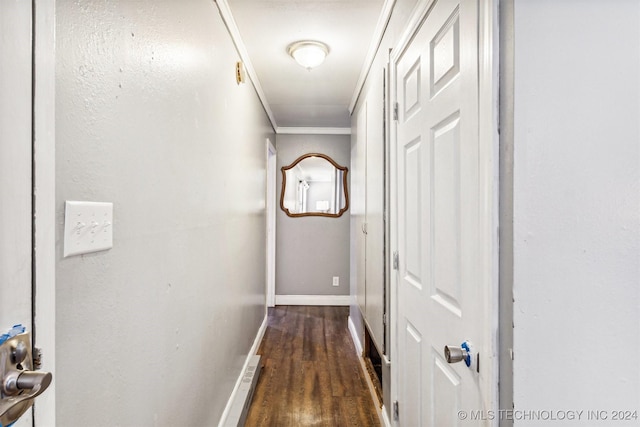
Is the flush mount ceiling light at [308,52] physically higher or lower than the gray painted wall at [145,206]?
higher

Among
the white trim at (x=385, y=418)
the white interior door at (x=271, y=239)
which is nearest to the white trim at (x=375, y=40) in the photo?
the white interior door at (x=271, y=239)

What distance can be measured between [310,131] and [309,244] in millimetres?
1472

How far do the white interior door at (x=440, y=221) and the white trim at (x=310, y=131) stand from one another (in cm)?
292

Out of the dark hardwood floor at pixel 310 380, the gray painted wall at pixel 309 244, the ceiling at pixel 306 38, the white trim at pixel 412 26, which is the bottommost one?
the dark hardwood floor at pixel 310 380

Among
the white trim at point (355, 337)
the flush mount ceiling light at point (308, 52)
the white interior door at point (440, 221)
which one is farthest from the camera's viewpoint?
the white trim at point (355, 337)

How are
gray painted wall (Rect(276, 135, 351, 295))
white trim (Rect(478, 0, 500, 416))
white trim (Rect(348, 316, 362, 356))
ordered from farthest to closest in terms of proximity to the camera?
Result: gray painted wall (Rect(276, 135, 351, 295)) < white trim (Rect(348, 316, 362, 356)) < white trim (Rect(478, 0, 500, 416))

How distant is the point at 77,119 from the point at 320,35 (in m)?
1.86

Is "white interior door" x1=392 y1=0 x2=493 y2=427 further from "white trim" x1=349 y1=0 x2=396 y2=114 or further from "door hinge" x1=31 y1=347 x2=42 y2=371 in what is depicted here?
"door hinge" x1=31 y1=347 x2=42 y2=371

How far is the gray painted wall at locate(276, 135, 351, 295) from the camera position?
15.2 ft

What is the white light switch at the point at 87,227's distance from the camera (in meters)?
0.68

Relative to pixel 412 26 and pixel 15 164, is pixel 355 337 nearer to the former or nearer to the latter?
pixel 412 26

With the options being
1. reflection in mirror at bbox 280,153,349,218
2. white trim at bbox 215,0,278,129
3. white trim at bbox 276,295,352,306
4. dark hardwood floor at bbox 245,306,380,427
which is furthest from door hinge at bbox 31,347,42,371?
white trim at bbox 276,295,352,306
